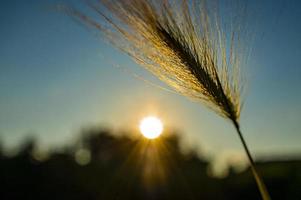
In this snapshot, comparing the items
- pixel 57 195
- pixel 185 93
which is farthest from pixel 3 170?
pixel 185 93

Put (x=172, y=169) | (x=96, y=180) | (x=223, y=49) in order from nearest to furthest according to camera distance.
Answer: (x=223, y=49) → (x=96, y=180) → (x=172, y=169)

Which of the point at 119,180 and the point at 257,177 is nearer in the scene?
the point at 257,177

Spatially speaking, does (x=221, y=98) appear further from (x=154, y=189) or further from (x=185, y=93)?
(x=154, y=189)

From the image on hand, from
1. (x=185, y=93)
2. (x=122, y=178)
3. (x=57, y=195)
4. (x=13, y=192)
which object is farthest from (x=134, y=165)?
(x=185, y=93)

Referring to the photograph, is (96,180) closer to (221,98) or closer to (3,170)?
(3,170)

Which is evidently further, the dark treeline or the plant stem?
the dark treeline

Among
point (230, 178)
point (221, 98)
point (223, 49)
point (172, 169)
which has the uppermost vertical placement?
point (223, 49)

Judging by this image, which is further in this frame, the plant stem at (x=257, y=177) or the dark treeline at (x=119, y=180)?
the dark treeline at (x=119, y=180)

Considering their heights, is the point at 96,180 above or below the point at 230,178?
above

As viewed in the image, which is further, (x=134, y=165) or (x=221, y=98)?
(x=134, y=165)

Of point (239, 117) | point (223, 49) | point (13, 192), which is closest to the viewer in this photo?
point (239, 117)
